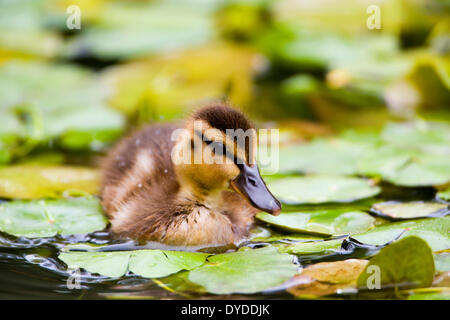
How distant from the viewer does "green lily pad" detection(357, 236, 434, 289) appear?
1869 millimetres

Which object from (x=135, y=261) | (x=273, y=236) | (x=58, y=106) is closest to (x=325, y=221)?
(x=273, y=236)

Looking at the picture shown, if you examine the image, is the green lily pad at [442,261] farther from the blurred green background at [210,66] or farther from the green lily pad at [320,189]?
the blurred green background at [210,66]

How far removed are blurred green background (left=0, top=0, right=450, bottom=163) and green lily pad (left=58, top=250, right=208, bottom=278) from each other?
101 centimetres

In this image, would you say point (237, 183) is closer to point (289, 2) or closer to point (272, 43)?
point (272, 43)

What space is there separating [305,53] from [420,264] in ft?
9.33

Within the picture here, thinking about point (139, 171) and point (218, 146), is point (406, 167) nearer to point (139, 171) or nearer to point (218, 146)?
point (218, 146)

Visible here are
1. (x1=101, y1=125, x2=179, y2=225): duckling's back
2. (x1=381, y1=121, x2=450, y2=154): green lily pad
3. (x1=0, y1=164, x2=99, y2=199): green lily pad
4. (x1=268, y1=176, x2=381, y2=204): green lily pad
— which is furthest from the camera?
(x1=381, y1=121, x2=450, y2=154): green lily pad

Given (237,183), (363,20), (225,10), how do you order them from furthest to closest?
(225,10) < (363,20) < (237,183)

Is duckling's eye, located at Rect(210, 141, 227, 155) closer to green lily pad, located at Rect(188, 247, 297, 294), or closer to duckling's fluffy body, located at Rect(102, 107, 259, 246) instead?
duckling's fluffy body, located at Rect(102, 107, 259, 246)

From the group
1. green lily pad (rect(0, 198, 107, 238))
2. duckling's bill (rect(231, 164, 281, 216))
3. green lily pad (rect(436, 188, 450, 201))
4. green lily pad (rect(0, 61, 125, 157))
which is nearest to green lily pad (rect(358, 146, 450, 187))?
green lily pad (rect(436, 188, 450, 201))

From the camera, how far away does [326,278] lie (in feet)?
6.36
